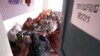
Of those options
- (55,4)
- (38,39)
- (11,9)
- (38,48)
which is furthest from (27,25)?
(55,4)

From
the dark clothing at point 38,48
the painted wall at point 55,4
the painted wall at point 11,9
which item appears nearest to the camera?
the dark clothing at point 38,48

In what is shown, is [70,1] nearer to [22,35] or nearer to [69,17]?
[69,17]

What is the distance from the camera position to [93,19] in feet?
1.79

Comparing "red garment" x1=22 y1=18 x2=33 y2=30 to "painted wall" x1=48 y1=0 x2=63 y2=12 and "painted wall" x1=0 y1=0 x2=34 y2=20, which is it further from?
"painted wall" x1=48 y1=0 x2=63 y2=12

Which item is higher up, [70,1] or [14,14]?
[70,1]

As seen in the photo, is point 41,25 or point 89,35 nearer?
point 89,35

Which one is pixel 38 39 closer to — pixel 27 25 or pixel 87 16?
pixel 27 25

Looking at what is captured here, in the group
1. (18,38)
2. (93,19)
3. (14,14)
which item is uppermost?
(93,19)

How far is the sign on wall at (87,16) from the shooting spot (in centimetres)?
53

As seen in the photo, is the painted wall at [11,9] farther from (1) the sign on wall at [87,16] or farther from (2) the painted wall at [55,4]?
(1) the sign on wall at [87,16]

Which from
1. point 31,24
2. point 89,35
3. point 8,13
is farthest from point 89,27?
point 31,24

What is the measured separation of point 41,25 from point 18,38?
2.29 ft

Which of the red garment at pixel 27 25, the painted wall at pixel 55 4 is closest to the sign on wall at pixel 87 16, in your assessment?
the red garment at pixel 27 25

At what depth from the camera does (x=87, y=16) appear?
0.60 m
